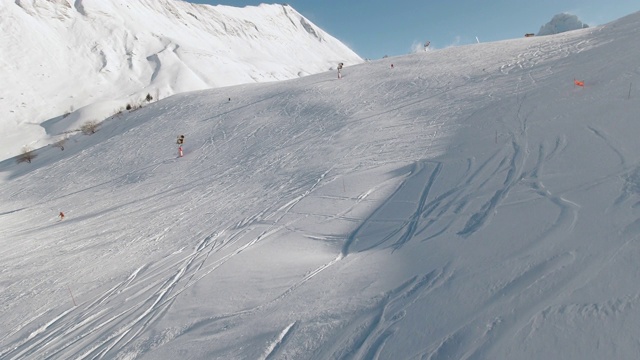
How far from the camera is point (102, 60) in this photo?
53594 millimetres

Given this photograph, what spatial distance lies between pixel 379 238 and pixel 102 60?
60.1 metres

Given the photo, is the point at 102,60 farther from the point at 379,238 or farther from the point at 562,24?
the point at 562,24

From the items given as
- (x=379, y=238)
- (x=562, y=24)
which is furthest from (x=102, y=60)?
(x=562, y=24)

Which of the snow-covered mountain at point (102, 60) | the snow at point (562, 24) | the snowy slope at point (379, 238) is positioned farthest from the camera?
the snow at point (562, 24)

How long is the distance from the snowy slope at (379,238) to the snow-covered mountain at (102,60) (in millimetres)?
26250

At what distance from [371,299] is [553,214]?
2985 millimetres

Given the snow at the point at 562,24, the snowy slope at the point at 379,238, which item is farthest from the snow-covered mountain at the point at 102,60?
the snow at the point at 562,24

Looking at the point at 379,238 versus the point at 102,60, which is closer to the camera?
the point at 379,238

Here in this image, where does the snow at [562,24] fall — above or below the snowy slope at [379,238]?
above

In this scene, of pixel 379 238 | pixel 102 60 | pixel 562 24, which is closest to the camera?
pixel 379 238

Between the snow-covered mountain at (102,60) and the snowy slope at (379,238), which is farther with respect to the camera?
the snow-covered mountain at (102,60)

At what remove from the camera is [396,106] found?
15.2m

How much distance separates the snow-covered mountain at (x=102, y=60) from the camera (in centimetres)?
4009

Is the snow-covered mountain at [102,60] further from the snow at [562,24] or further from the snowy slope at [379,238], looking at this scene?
the snow at [562,24]
